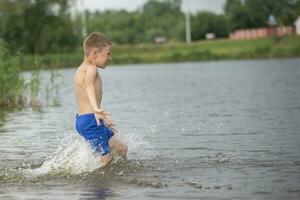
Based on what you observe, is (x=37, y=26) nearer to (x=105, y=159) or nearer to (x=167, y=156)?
(x=167, y=156)

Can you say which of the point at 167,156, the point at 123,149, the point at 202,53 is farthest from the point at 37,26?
the point at 123,149

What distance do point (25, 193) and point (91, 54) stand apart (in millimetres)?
2122

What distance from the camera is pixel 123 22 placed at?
154875 mm

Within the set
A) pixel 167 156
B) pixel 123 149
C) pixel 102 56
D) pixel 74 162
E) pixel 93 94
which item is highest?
pixel 102 56

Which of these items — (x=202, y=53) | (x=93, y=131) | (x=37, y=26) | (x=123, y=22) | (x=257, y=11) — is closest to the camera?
(x=93, y=131)

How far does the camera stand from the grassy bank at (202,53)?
2970 inches

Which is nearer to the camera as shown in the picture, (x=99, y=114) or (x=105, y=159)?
(x=99, y=114)

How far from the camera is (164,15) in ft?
575

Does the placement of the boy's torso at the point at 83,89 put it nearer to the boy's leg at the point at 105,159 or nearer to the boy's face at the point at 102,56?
the boy's face at the point at 102,56

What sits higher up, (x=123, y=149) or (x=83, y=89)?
(x=83, y=89)

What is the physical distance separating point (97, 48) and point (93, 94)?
63cm

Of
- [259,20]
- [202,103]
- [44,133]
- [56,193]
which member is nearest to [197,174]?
[56,193]

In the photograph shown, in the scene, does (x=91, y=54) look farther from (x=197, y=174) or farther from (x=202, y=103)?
(x=202, y=103)

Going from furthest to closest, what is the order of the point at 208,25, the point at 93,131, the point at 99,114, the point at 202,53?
1. the point at 208,25
2. the point at 202,53
3. the point at 93,131
4. the point at 99,114
